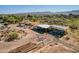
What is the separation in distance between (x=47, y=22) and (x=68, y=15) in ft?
1.10

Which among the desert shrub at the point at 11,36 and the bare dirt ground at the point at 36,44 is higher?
the desert shrub at the point at 11,36

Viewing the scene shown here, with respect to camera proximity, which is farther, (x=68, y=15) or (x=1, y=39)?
(x=68, y=15)

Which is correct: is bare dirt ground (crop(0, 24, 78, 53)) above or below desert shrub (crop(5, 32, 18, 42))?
below

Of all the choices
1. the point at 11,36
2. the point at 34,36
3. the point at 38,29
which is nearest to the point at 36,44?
the point at 34,36

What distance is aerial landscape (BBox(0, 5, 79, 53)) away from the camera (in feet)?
5.85

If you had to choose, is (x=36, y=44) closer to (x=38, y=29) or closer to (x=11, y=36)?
(x=38, y=29)

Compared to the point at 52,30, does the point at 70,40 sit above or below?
below

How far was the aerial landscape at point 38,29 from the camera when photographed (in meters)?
1.78

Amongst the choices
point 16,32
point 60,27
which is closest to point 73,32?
point 60,27

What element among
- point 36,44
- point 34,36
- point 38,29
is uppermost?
point 38,29

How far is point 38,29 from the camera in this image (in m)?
1.82

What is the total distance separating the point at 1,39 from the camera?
69.2 inches
